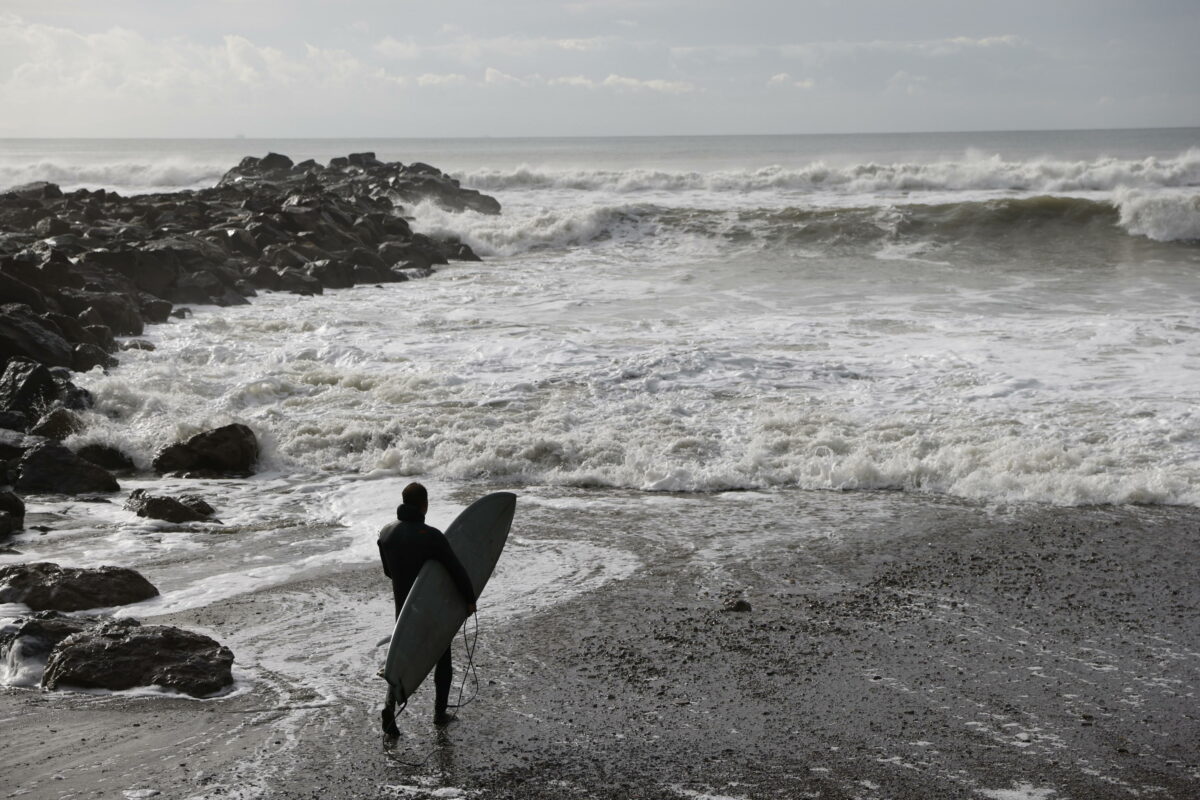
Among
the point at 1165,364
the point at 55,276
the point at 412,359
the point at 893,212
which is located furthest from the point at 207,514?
the point at 893,212

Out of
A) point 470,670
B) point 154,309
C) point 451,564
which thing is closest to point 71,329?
point 154,309

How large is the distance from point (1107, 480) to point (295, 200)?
2480cm

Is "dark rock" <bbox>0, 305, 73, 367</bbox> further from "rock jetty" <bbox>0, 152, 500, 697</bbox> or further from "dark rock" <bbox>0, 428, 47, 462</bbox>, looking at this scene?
"dark rock" <bbox>0, 428, 47, 462</bbox>

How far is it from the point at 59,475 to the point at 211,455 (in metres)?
1.43

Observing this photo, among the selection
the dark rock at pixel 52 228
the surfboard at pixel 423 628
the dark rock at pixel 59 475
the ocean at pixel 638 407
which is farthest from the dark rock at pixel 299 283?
the surfboard at pixel 423 628

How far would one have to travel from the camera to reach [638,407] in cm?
1264

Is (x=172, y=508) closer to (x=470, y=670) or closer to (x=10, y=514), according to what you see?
(x=10, y=514)

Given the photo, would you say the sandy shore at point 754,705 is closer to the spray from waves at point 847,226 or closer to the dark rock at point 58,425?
the dark rock at point 58,425

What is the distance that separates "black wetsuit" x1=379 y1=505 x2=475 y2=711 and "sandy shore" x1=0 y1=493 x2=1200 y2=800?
10.4 inches

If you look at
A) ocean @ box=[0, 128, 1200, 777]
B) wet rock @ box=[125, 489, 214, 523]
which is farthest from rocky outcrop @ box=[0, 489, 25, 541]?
wet rock @ box=[125, 489, 214, 523]

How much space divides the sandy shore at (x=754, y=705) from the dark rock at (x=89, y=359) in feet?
27.2

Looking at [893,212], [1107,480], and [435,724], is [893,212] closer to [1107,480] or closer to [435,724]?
[1107,480]

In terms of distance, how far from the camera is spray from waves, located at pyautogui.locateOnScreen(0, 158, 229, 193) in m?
53.8

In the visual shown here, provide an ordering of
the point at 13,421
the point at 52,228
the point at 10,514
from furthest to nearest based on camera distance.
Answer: the point at 52,228
the point at 13,421
the point at 10,514
